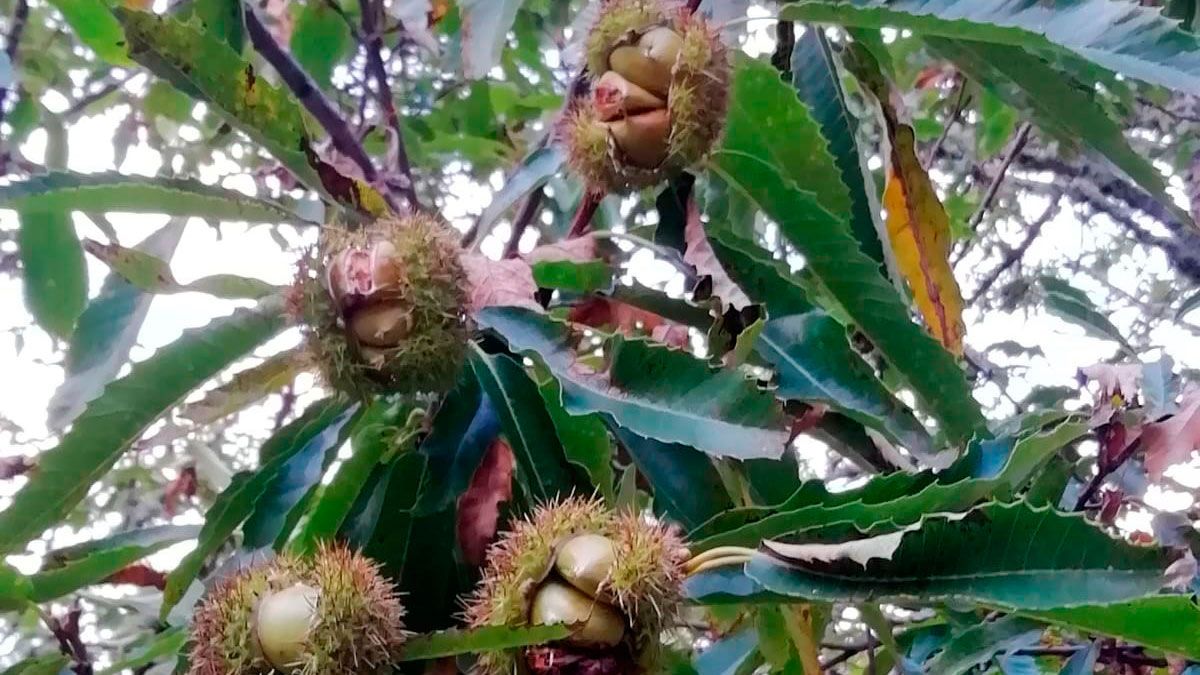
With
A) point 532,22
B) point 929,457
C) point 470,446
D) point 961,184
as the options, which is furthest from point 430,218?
point 961,184

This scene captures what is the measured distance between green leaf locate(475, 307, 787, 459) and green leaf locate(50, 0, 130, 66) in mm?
667

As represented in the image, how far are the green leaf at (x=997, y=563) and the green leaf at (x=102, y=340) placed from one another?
2.49 feet

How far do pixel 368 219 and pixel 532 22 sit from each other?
1272 millimetres

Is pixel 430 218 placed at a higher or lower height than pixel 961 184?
lower

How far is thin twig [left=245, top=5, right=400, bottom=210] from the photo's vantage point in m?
1.05

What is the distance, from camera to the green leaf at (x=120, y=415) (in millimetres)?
907

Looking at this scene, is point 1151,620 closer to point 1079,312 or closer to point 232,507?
point 232,507

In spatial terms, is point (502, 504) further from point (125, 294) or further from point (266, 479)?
point (125, 294)

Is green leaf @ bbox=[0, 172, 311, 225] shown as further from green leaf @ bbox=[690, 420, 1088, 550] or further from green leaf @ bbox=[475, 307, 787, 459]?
green leaf @ bbox=[690, 420, 1088, 550]

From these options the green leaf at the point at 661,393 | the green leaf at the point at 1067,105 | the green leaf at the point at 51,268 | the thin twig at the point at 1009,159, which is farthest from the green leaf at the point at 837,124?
the green leaf at the point at 51,268

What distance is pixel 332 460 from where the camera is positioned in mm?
989

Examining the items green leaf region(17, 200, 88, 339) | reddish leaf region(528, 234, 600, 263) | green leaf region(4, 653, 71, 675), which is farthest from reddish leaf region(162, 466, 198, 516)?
reddish leaf region(528, 234, 600, 263)

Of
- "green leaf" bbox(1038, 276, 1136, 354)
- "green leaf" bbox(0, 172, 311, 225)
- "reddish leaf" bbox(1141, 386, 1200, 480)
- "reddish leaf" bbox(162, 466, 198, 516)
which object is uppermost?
"reddish leaf" bbox(162, 466, 198, 516)

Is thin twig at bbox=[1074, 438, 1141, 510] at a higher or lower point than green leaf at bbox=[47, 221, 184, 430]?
lower
